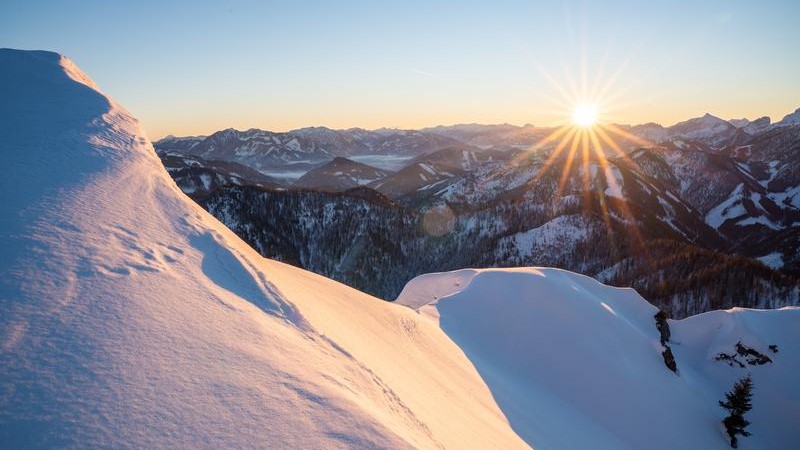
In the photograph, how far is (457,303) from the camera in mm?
36156

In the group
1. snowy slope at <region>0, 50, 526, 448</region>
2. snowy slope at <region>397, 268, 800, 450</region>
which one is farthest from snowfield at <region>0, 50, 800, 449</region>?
snowy slope at <region>397, 268, 800, 450</region>

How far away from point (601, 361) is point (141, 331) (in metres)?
32.6

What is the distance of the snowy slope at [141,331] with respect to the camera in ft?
15.7

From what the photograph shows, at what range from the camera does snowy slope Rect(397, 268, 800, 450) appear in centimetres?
2536

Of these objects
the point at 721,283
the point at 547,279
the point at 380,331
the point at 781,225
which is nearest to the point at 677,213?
the point at 781,225

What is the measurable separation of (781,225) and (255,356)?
274038 millimetres

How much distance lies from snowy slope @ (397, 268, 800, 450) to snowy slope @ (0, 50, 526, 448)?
1245cm

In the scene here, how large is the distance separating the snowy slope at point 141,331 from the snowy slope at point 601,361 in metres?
12.5

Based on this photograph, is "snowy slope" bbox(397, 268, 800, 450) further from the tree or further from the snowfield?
the snowfield

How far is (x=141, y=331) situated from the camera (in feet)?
19.4

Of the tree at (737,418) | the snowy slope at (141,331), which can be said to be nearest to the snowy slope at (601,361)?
the tree at (737,418)

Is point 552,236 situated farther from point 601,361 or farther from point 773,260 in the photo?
point 601,361

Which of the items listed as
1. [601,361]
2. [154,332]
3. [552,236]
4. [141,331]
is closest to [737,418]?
[601,361]

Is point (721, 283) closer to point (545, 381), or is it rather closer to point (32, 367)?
point (545, 381)
